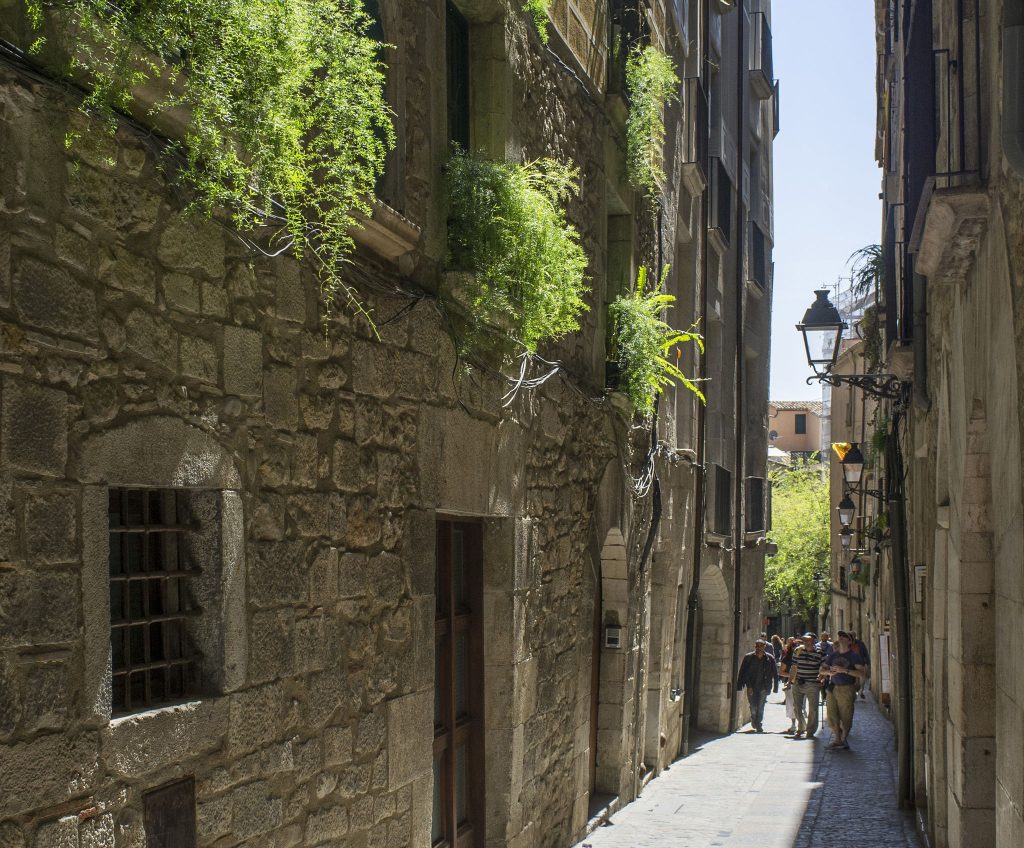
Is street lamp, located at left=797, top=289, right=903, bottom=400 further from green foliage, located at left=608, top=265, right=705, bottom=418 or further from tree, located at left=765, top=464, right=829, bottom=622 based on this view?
tree, located at left=765, top=464, right=829, bottom=622

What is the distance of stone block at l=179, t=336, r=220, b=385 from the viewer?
3859 mm

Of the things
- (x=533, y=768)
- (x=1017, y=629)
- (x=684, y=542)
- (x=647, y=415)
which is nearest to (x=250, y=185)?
(x=1017, y=629)

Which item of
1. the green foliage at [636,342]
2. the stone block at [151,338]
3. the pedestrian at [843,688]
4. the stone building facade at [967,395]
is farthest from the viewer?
the pedestrian at [843,688]

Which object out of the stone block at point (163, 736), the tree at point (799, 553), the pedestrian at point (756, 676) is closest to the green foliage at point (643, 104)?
the stone block at point (163, 736)

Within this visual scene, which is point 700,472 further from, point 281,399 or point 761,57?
point 281,399

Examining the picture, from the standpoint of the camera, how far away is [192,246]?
3896mm

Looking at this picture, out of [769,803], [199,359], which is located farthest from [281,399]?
[769,803]

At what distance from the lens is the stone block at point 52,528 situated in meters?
3.18

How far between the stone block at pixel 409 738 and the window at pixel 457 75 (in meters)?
2.78

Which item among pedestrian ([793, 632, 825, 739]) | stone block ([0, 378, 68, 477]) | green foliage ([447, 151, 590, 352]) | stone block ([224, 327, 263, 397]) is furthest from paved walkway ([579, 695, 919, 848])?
stone block ([0, 378, 68, 477])

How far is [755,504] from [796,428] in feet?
172

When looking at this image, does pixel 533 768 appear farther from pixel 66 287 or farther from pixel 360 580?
pixel 66 287

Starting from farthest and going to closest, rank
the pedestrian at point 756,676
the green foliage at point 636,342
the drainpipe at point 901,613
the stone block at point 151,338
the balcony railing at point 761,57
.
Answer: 1. the balcony railing at point 761,57
2. the pedestrian at point 756,676
3. the drainpipe at point 901,613
4. the green foliage at point 636,342
5. the stone block at point 151,338

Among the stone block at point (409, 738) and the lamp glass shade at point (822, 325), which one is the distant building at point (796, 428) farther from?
the stone block at point (409, 738)
